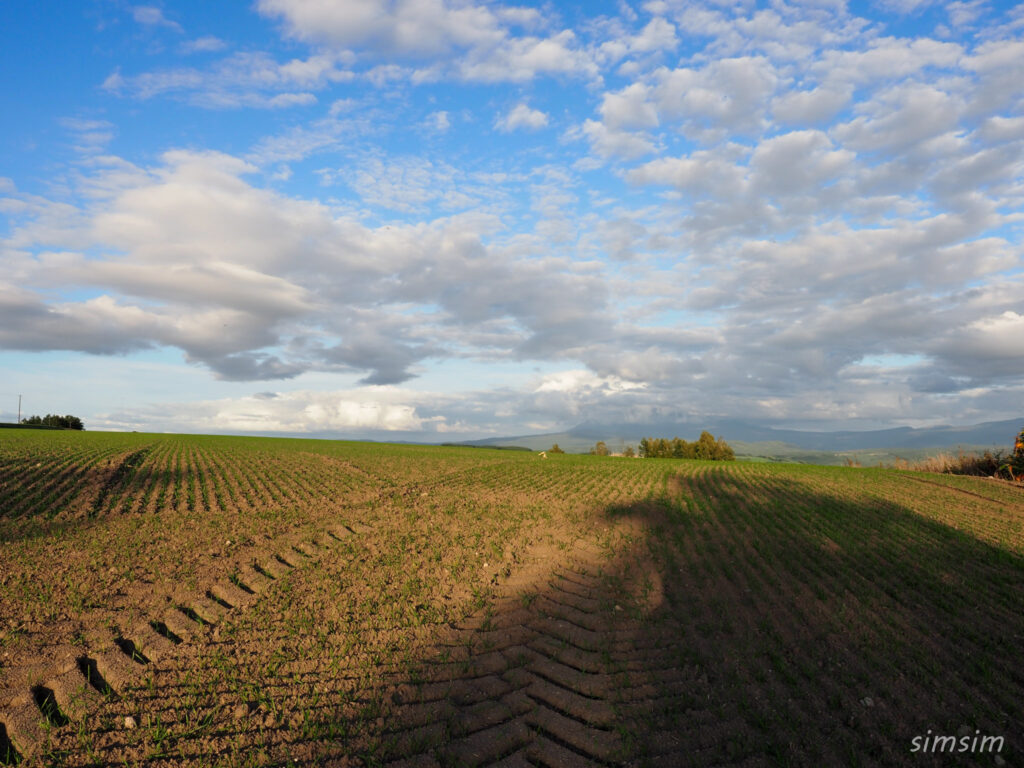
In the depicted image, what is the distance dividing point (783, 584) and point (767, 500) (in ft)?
48.7

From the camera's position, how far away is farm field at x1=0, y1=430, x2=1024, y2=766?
6562 millimetres

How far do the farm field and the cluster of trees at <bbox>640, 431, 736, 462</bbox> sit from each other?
73.7 meters

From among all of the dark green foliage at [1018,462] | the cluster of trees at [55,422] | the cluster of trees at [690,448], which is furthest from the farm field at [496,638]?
the cluster of trees at [55,422]

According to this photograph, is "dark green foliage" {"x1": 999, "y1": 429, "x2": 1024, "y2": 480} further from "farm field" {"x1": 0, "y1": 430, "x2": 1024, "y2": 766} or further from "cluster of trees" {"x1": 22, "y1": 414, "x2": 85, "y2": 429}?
"cluster of trees" {"x1": 22, "y1": 414, "x2": 85, "y2": 429}

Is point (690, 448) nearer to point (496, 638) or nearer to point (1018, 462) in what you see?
point (1018, 462)

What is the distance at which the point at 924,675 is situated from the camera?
8453 mm

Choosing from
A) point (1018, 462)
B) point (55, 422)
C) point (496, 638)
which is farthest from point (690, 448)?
point (55, 422)

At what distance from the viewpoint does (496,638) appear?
9.66m

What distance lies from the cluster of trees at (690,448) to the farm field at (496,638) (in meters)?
73.7

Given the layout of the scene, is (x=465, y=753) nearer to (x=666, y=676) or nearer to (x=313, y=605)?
(x=666, y=676)

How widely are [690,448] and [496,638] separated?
93549 millimetres

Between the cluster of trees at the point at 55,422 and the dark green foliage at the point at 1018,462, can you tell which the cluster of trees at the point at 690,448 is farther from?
the cluster of trees at the point at 55,422

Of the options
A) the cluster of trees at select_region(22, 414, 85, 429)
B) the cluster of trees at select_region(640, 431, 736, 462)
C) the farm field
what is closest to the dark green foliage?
the farm field

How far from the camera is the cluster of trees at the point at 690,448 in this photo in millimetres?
91188
